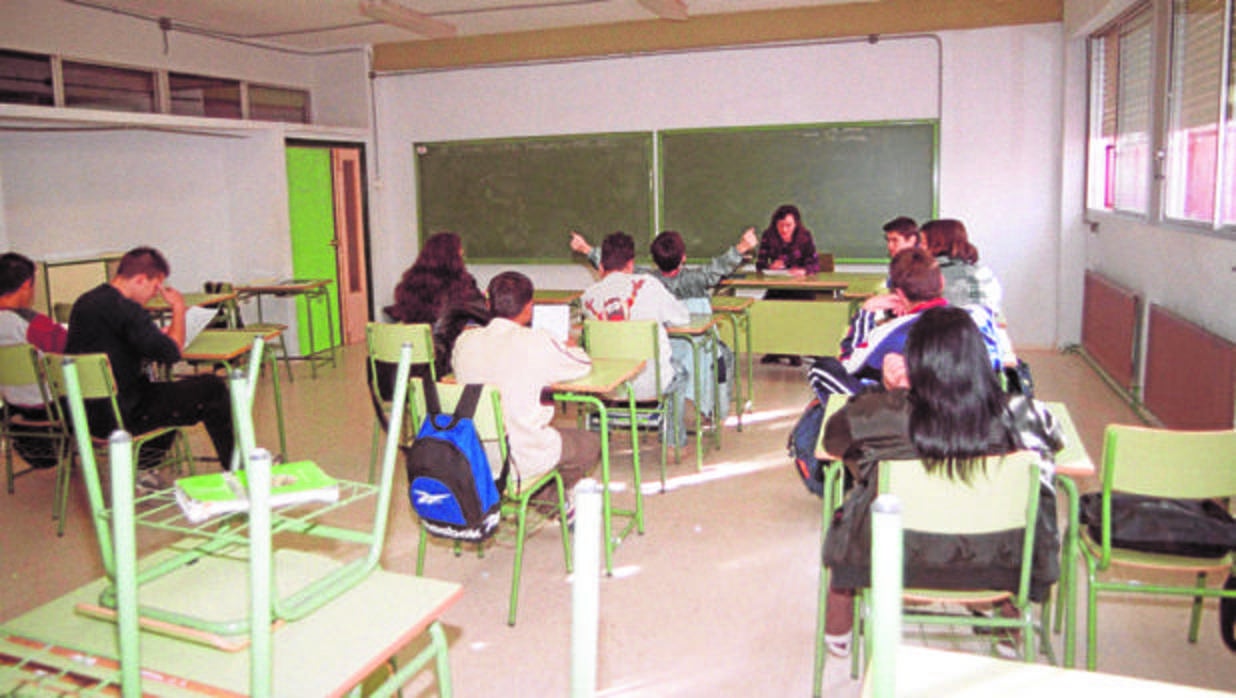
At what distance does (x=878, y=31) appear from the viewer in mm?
7922

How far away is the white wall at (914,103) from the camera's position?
304 inches

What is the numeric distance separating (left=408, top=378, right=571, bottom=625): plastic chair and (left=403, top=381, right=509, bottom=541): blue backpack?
2.3 inches

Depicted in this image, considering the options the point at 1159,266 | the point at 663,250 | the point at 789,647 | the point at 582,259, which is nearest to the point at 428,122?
the point at 582,259

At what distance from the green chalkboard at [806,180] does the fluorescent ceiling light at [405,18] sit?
7.00ft

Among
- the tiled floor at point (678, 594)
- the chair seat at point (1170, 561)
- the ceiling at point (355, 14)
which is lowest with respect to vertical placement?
the tiled floor at point (678, 594)

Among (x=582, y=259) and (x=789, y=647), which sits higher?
(x=582, y=259)

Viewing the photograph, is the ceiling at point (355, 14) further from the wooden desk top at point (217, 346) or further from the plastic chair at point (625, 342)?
the plastic chair at point (625, 342)

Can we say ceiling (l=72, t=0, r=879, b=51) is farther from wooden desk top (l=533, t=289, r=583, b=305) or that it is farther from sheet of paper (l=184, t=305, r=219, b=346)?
sheet of paper (l=184, t=305, r=219, b=346)

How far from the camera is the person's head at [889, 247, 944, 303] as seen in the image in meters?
3.43

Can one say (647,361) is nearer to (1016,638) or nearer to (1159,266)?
(1016,638)

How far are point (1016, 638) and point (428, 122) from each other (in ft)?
26.1

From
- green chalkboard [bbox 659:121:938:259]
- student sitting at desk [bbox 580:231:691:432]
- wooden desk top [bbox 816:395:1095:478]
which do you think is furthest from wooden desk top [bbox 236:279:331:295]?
wooden desk top [bbox 816:395:1095:478]

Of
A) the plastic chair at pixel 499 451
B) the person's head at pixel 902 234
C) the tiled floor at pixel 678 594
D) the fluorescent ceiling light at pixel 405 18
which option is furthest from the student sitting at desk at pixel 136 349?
the person's head at pixel 902 234

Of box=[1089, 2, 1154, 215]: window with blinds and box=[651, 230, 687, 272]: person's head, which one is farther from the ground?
box=[1089, 2, 1154, 215]: window with blinds
